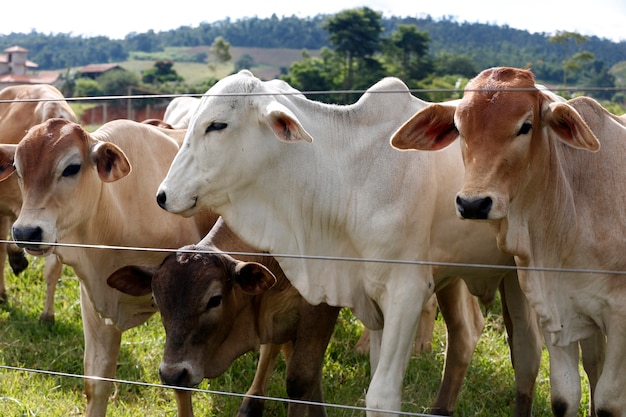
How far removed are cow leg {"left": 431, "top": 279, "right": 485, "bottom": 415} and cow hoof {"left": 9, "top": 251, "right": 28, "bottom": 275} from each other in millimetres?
3604

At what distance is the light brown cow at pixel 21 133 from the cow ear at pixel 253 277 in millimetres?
2371

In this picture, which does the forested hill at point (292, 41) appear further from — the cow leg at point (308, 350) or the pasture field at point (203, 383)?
the cow leg at point (308, 350)

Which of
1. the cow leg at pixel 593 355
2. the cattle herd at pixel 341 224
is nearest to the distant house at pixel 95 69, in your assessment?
the cattle herd at pixel 341 224

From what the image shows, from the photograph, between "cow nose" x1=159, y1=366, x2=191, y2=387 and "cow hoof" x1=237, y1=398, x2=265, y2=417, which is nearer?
"cow nose" x1=159, y1=366, x2=191, y2=387

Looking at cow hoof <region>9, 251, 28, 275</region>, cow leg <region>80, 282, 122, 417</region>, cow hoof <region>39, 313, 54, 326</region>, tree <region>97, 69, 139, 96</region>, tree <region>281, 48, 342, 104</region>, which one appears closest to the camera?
cow leg <region>80, 282, 122, 417</region>

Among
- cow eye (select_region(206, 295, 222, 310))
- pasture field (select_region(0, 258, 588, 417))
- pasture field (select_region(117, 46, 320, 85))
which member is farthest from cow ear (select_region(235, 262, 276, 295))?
pasture field (select_region(117, 46, 320, 85))

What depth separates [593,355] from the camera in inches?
162

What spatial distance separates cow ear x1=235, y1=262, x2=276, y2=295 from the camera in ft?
13.1

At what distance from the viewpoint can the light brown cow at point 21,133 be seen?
6.02 metres

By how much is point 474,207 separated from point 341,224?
92 cm

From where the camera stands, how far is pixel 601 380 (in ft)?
11.8

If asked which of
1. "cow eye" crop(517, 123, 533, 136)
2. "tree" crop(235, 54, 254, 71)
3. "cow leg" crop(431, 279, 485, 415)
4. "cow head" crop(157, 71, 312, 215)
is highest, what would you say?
"cow eye" crop(517, 123, 533, 136)

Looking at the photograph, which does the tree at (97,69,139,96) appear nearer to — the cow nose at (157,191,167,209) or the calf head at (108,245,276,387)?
the calf head at (108,245,276,387)

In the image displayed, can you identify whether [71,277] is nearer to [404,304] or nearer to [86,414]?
[86,414]
